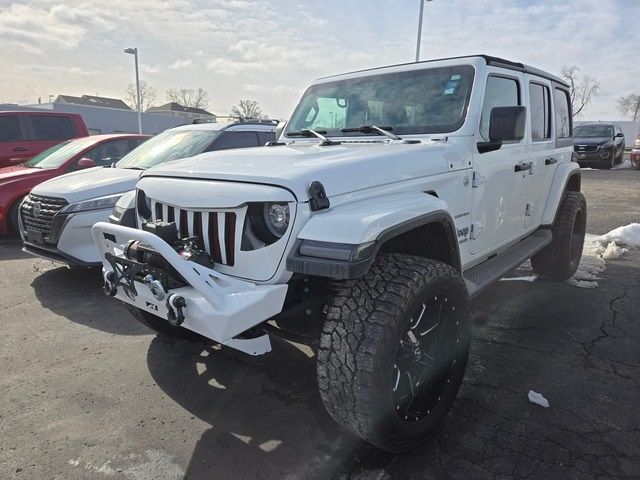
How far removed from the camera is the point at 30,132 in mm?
9070

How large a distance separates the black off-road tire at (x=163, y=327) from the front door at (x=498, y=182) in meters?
2.13

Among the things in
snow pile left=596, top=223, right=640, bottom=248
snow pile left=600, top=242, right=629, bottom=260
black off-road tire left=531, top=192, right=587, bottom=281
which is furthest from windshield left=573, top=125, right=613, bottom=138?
black off-road tire left=531, top=192, right=587, bottom=281

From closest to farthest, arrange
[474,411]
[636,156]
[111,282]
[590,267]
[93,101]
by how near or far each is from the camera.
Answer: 1. [111,282]
2. [474,411]
3. [590,267]
4. [636,156]
5. [93,101]

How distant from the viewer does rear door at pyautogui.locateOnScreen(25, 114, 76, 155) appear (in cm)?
909

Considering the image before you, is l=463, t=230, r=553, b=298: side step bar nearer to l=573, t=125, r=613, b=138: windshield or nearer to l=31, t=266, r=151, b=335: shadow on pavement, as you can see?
l=31, t=266, r=151, b=335: shadow on pavement

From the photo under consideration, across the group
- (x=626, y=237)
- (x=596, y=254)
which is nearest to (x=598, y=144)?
(x=626, y=237)

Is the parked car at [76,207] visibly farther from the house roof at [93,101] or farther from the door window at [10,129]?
the house roof at [93,101]

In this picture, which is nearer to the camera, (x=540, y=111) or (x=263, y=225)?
(x=263, y=225)

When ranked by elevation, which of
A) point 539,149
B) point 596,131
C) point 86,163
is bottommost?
point 86,163

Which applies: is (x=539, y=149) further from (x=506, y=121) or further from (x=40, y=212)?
(x=40, y=212)

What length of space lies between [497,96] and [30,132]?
892 cm

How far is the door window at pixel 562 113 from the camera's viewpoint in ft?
15.9

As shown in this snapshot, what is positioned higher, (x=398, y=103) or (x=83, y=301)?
(x=398, y=103)

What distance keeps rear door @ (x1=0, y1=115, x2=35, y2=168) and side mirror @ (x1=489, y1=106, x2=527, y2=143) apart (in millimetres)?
8930
